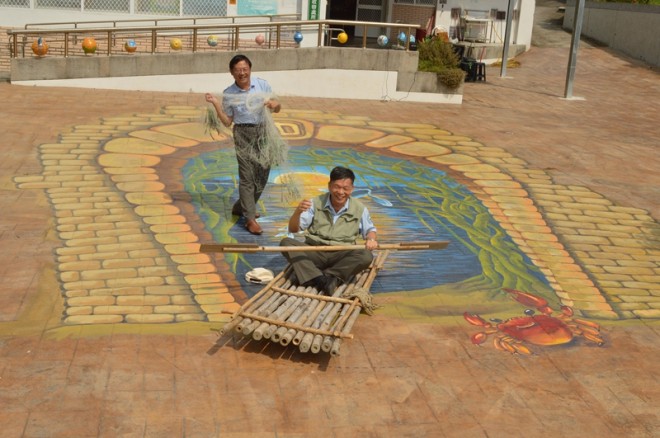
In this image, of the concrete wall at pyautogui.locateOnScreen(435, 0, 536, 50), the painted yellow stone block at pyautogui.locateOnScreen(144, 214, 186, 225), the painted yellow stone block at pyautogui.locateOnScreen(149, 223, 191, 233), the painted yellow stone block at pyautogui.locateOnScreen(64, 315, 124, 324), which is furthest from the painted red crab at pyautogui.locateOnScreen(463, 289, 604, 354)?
the concrete wall at pyautogui.locateOnScreen(435, 0, 536, 50)

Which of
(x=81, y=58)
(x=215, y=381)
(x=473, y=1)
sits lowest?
(x=215, y=381)

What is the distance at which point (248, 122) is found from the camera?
8766 mm

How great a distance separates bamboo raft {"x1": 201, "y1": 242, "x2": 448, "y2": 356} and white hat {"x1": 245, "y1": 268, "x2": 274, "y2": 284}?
1.51 feet

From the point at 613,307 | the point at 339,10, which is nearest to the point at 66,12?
the point at 339,10

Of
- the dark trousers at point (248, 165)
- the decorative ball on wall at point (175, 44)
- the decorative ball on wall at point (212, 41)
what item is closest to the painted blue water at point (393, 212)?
the dark trousers at point (248, 165)

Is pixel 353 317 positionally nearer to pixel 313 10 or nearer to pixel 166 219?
pixel 166 219

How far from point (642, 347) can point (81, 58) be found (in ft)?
40.1

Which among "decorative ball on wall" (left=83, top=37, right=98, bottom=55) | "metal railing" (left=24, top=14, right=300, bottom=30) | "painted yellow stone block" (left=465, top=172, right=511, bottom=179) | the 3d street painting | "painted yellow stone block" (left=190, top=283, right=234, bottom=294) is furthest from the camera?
"metal railing" (left=24, top=14, right=300, bottom=30)

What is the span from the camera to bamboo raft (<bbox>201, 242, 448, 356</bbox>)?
6070mm

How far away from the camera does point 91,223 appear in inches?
351

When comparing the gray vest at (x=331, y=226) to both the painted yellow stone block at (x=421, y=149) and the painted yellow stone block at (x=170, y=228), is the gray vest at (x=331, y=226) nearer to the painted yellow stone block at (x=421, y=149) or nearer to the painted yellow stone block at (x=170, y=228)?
the painted yellow stone block at (x=170, y=228)

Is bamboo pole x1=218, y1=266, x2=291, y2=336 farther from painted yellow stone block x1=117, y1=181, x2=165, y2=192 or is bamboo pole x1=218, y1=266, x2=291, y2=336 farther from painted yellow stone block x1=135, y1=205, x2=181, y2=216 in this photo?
painted yellow stone block x1=117, y1=181, x2=165, y2=192

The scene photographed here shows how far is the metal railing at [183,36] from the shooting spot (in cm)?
1603

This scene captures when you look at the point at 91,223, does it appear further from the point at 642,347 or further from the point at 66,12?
the point at 66,12
